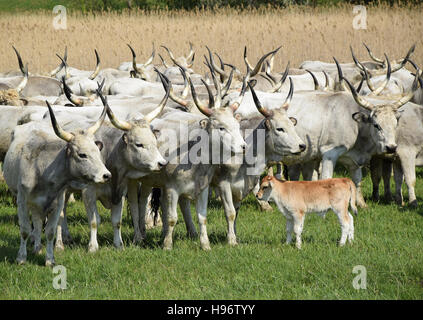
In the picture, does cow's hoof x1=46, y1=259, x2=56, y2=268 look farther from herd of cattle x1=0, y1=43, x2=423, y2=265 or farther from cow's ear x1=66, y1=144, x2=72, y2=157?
cow's ear x1=66, y1=144, x2=72, y2=157

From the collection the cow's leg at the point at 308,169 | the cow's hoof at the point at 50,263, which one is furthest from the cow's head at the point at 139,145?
the cow's leg at the point at 308,169

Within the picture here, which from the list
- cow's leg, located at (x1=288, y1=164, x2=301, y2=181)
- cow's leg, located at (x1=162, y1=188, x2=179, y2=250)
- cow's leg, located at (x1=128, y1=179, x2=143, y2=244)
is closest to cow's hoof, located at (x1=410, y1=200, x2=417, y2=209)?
cow's leg, located at (x1=288, y1=164, x2=301, y2=181)

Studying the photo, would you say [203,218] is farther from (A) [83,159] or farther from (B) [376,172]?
(B) [376,172]

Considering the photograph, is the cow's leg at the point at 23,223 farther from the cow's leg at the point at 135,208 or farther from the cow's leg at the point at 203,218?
the cow's leg at the point at 203,218

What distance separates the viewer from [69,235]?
28.4 feet

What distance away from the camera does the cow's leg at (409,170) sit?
10.6 metres

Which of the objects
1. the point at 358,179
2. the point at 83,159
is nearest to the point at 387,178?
the point at 358,179

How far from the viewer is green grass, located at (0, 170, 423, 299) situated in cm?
634

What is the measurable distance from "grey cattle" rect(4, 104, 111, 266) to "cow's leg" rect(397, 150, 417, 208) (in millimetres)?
5116

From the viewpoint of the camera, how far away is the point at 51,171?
7.18m

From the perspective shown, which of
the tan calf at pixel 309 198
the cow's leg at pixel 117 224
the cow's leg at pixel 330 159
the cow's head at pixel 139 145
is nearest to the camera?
the cow's head at pixel 139 145

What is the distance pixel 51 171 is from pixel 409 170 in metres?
5.71

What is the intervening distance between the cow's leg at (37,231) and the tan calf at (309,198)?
2377 millimetres
